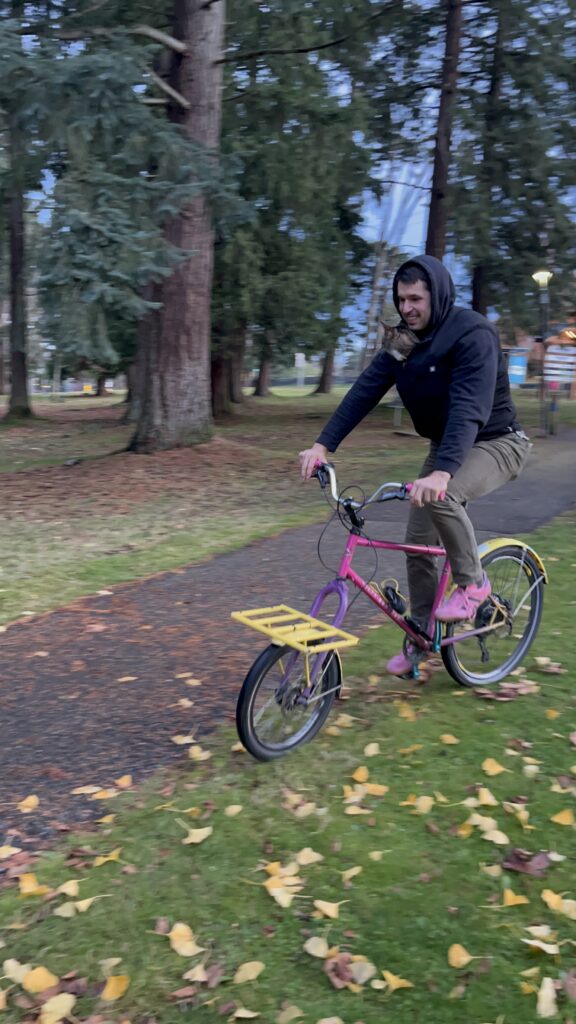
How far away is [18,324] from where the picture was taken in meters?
22.1

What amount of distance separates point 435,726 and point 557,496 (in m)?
7.39

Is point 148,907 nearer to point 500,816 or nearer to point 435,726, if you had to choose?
point 500,816

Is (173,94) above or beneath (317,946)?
above

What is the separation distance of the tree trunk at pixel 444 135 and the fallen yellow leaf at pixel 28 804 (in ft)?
A: 60.0

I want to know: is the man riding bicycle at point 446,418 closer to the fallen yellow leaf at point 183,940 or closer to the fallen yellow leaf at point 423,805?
the fallen yellow leaf at point 423,805

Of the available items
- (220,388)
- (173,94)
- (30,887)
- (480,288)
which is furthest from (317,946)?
(480,288)

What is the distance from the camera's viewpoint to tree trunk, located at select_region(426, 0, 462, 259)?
19141mm

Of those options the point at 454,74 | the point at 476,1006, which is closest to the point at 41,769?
the point at 476,1006

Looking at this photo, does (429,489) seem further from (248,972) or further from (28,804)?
(28,804)

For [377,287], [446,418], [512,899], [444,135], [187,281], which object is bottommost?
[512,899]

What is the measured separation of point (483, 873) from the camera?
10.4ft

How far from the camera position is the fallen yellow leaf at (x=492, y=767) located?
383cm

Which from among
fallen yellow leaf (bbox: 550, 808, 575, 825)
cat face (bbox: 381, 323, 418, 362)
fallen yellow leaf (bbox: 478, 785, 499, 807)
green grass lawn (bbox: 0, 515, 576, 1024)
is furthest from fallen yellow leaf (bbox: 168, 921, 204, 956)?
cat face (bbox: 381, 323, 418, 362)

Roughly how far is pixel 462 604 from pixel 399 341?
1.31 meters
